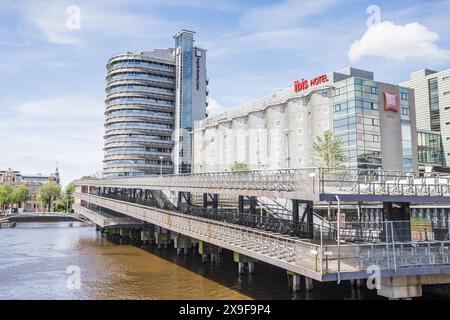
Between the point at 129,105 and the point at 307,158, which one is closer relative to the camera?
the point at 307,158

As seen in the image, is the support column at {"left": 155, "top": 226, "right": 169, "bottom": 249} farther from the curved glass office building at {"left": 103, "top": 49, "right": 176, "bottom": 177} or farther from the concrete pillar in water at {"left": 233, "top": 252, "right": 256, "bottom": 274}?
the curved glass office building at {"left": 103, "top": 49, "right": 176, "bottom": 177}

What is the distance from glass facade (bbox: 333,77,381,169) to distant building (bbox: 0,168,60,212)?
129146 mm

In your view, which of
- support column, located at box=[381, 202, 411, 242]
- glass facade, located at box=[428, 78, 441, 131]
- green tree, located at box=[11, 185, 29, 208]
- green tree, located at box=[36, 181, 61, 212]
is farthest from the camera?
green tree, located at box=[36, 181, 61, 212]

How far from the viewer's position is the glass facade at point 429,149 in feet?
256

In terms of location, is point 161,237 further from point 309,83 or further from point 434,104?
point 434,104

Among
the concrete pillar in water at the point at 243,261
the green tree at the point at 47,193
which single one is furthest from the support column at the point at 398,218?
the green tree at the point at 47,193

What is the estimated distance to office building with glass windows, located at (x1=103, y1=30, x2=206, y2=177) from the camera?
120875mm

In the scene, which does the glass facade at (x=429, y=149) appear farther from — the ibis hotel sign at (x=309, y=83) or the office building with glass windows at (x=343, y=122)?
the ibis hotel sign at (x=309, y=83)

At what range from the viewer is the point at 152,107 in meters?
124

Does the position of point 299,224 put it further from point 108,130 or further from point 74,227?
point 108,130

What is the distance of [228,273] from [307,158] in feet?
126

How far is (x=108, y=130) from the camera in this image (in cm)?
12650

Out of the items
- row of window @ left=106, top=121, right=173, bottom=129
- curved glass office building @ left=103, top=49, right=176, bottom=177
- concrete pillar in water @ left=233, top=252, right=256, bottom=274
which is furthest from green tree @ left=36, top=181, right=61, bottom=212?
concrete pillar in water @ left=233, top=252, right=256, bottom=274
